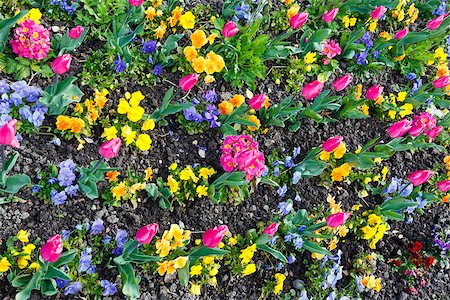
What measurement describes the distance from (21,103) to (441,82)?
2.50 meters

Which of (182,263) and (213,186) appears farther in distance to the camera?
(213,186)

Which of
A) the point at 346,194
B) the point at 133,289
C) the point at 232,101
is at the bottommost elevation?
the point at 346,194

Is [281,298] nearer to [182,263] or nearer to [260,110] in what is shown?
[182,263]

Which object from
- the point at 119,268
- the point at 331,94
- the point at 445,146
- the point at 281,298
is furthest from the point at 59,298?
the point at 445,146

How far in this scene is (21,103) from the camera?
2699mm

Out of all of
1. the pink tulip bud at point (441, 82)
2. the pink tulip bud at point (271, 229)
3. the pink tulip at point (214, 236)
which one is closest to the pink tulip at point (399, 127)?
the pink tulip bud at point (441, 82)

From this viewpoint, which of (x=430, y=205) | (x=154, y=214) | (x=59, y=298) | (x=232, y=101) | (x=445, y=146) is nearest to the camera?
(x=59, y=298)

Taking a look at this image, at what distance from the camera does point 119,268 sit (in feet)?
8.31

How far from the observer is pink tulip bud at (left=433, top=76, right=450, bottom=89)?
11.7ft

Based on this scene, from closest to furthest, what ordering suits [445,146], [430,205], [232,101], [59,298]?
1. [59,298]
2. [232,101]
3. [430,205]
4. [445,146]

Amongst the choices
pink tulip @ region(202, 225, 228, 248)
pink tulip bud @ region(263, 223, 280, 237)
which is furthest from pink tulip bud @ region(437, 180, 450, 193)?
pink tulip @ region(202, 225, 228, 248)

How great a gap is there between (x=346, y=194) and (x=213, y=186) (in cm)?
86

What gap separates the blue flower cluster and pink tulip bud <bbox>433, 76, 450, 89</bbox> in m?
2.39

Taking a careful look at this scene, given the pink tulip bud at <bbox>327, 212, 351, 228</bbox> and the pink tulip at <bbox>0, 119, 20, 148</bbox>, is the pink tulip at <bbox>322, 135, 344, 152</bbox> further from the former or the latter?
the pink tulip at <bbox>0, 119, 20, 148</bbox>
